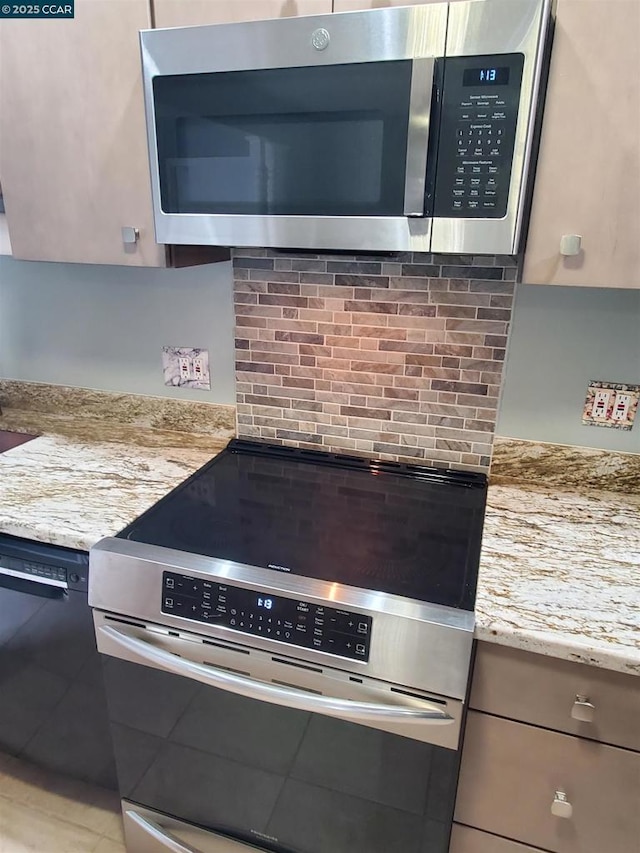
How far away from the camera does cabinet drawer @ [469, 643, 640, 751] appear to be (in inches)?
37.8

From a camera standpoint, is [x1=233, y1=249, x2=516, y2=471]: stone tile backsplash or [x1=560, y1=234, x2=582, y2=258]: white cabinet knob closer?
[x1=560, y1=234, x2=582, y2=258]: white cabinet knob

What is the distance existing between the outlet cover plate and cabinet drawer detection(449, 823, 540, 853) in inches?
36.5

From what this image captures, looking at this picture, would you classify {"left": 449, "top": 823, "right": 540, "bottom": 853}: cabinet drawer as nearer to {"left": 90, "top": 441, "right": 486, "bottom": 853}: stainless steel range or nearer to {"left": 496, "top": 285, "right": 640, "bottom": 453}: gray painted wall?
{"left": 90, "top": 441, "right": 486, "bottom": 853}: stainless steel range

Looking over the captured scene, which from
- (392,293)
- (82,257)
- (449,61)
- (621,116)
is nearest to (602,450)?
(392,293)

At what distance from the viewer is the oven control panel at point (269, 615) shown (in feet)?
3.34

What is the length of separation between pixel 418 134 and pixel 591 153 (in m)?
0.30

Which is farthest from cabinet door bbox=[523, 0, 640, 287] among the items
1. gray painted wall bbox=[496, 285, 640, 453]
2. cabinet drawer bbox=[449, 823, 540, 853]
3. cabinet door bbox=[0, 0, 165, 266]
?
cabinet drawer bbox=[449, 823, 540, 853]

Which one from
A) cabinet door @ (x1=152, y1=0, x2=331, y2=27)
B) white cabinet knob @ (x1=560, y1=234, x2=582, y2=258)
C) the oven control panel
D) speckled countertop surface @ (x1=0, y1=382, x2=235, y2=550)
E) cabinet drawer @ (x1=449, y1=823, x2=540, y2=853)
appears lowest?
cabinet drawer @ (x1=449, y1=823, x2=540, y2=853)

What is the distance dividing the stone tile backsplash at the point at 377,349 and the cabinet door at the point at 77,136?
37 centimetres

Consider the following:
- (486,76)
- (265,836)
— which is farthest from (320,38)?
(265,836)

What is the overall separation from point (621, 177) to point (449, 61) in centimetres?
35

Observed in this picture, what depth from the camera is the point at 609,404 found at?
1.39 meters

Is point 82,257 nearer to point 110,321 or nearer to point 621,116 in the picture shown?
point 110,321

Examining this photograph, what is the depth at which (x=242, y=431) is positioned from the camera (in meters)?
1.73
